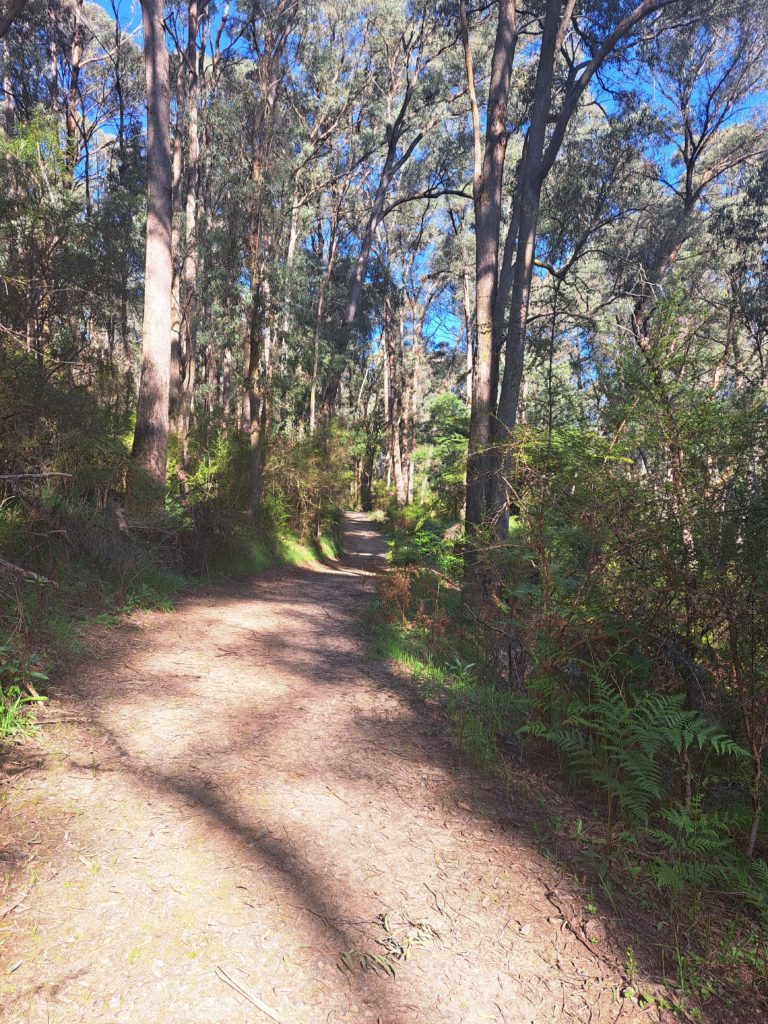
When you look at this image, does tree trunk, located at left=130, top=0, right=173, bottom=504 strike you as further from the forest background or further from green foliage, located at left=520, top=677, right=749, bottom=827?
green foliage, located at left=520, top=677, right=749, bottom=827

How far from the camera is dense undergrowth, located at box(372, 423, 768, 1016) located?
2.18 metres

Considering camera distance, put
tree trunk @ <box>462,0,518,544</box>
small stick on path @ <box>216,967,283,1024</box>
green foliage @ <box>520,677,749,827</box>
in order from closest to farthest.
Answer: small stick on path @ <box>216,967,283,1024</box> → green foliage @ <box>520,677,749,827</box> → tree trunk @ <box>462,0,518,544</box>

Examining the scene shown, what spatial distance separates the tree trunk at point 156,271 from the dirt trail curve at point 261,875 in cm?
457

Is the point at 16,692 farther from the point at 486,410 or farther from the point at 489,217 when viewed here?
the point at 489,217

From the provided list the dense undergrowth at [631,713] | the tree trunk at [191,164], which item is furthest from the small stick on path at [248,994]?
the tree trunk at [191,164]

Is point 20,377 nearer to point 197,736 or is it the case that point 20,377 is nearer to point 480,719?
point 197,736

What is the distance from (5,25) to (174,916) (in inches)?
371

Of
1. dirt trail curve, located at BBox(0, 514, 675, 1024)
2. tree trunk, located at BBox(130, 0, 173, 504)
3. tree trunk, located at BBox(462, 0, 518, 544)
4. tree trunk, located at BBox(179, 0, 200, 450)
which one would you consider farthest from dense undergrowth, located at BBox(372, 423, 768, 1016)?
tree trunk, located at BBox(179, 0, 200, 450)

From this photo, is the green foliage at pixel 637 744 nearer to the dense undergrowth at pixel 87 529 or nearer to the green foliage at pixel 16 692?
the green foliage at pixel 16 692

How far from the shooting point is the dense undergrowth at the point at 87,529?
3.43m

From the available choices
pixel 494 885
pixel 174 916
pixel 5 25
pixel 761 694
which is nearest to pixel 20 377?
pixel 5 25

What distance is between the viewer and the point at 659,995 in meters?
1.78

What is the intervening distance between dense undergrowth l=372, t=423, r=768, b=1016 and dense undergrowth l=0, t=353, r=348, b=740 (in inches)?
109

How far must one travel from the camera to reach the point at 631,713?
A: 2785 mm
